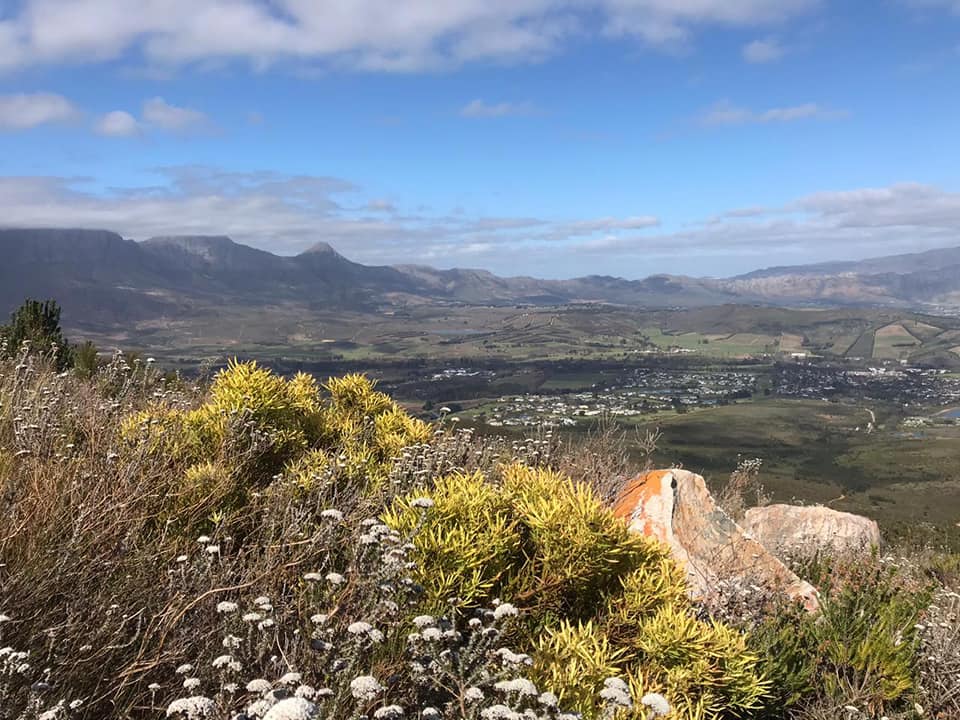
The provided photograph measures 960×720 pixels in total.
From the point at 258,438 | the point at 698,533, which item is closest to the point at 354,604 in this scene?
the point at 258,438

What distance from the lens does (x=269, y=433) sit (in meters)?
5.50

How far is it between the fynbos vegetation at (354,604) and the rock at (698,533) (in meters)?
0.56

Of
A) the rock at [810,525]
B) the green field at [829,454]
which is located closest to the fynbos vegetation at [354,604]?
the rock at [810,525]

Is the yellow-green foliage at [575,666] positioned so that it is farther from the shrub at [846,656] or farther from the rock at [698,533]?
the rock at [698,533]

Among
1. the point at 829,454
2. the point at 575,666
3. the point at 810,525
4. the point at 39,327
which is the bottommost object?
the point at 829,454

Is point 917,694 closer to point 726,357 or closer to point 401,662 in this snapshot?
point 401,662

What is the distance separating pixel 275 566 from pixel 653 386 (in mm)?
143087

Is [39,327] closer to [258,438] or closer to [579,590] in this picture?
[258,438]

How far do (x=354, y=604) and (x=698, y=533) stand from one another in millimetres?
4995

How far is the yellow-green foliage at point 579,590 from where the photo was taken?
332cm

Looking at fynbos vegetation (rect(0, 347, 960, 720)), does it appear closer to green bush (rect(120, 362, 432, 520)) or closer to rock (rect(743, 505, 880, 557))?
green bush (rect(120, 362, 432, 520))

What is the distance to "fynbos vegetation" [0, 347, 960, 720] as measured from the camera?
268 cm

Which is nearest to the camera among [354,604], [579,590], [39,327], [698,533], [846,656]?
[354,604]

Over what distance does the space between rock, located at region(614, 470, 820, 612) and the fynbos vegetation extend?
56 centimetres
